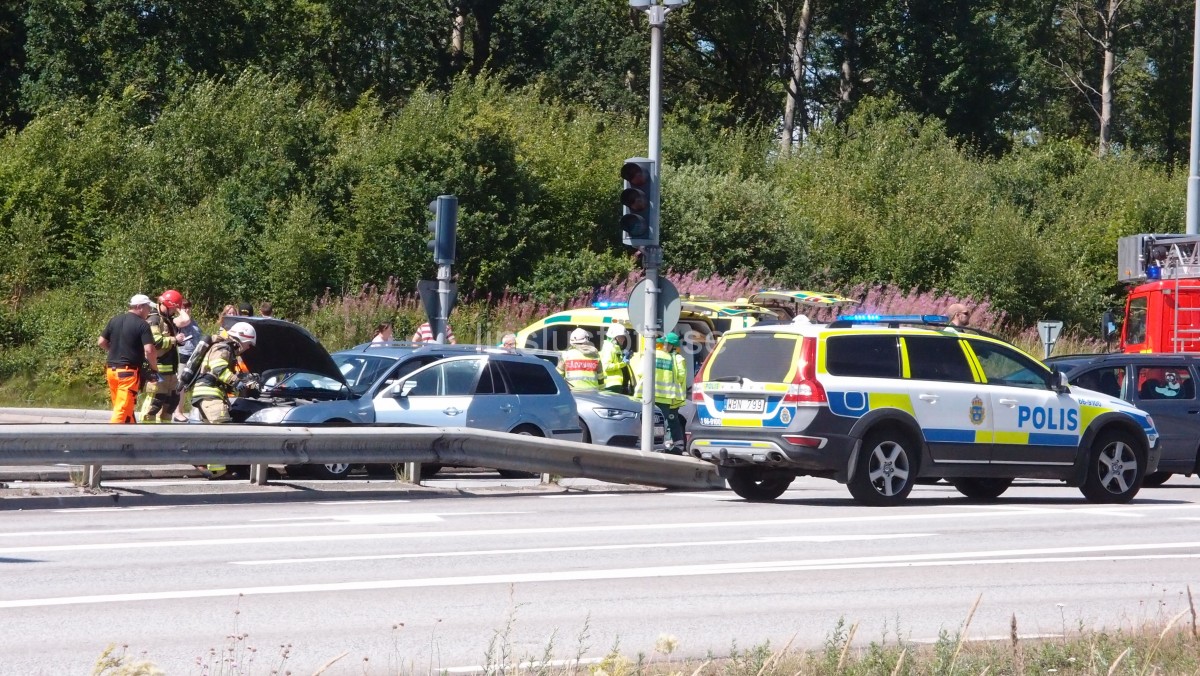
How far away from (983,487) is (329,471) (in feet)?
23.6

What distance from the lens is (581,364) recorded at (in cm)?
2044

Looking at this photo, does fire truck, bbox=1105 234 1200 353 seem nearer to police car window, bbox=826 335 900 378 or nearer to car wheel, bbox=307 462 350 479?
police car window, bbox=826 335 900 378

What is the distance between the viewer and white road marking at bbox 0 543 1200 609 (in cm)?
888

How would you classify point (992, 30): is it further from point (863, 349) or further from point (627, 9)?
point (863, 349)

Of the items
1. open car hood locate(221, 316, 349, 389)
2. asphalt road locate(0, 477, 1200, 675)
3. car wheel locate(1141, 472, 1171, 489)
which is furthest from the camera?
car wheel locate(1141, 472, 1171, 489)

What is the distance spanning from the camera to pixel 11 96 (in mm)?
45125

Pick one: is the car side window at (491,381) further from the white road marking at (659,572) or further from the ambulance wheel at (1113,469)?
the white road marking at (659,572)

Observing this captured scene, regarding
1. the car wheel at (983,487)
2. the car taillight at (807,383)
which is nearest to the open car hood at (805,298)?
the car wheel at (983,487)

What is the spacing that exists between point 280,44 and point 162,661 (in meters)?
44.8

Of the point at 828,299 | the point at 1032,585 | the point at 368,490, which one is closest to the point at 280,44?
the point at 828,299

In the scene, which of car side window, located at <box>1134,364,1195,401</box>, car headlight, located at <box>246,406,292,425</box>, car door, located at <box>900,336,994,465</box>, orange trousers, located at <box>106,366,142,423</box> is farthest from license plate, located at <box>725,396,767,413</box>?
car side window, located at <box>1134,364,1195,401</box>

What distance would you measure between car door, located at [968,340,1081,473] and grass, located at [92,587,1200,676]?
8.06 meters

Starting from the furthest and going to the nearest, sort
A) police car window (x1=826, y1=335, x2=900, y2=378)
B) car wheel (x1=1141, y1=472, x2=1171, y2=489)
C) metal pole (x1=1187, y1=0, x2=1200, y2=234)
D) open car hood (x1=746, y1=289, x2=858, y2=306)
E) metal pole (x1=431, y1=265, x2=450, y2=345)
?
1. metal pole (x1=1187, y1=0, x2=1200, y2=234)
2. open car hood (x1=746, y1=289, x2=858, y2=306)
3. car wheel (x1=1141, y1=472, x2=1171, y2=489)
4. metal pole (x1=431, y1=265, x2=450, y2=345)
5. police car window (x1=826, y1=335, x2=900, y2=378)

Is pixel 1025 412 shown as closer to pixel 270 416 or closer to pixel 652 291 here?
pixel 652 291
